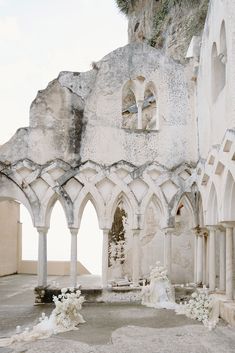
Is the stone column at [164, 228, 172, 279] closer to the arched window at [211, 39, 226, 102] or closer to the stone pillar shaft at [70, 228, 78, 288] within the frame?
the stone pillar shaft at [70, 228, 78, 288]

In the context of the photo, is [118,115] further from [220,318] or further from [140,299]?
[220,318]

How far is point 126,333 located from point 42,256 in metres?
4.41

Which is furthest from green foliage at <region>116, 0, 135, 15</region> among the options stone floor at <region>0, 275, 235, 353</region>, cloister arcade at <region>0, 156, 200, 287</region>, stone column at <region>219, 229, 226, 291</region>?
stone floor at <region>0, 275, 235, 353</region>

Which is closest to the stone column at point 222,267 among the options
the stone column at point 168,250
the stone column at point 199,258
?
the stone column at point 199,258

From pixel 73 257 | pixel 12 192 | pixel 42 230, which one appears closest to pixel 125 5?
pixel 12 192

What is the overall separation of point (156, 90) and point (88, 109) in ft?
6.53

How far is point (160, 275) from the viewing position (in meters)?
10.5

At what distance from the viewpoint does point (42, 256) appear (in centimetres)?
1134

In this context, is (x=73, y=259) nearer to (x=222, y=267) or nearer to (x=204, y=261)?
(x=204, y=261)

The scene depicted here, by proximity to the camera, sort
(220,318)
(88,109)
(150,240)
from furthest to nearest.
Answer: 1. (150,240)
2. (88,109)
3. (220,318)

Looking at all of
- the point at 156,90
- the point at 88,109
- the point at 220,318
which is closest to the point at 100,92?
the point at 88,109

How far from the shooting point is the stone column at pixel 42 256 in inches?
442

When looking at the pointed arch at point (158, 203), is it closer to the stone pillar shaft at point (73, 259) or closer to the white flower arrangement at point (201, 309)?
the stone pillar shaft at point (73, 259)

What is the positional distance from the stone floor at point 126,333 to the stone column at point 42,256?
1.01m
